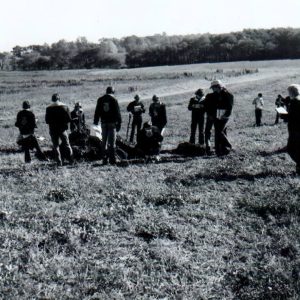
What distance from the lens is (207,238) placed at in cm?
691

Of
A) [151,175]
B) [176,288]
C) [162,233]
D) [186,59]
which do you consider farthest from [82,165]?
[186,59]

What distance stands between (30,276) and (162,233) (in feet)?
7.15

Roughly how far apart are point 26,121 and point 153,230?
22.6ft

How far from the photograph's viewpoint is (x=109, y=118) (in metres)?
11.7

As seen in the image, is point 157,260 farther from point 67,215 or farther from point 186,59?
point 186,59

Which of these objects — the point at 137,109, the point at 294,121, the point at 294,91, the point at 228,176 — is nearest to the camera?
the point at 294,91

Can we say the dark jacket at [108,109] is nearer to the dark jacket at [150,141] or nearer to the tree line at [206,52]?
the dark jacket at [150,141]

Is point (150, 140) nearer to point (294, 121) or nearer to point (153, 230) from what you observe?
point (294, 121)

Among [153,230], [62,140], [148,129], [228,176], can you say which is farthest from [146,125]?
[153,230]

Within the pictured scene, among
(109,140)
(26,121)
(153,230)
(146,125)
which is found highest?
(26,121)

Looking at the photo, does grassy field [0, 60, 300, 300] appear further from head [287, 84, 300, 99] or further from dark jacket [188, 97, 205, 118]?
dark jacket [188, 97, 205, 118]

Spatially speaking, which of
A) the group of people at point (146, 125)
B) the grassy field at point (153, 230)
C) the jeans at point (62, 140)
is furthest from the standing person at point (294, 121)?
the jeans at point (62, 140)

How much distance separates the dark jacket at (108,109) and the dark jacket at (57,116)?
76cm

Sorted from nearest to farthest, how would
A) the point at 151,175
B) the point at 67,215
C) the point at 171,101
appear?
the point at 67,215 < the point at 151,175 < the point at 171,101
